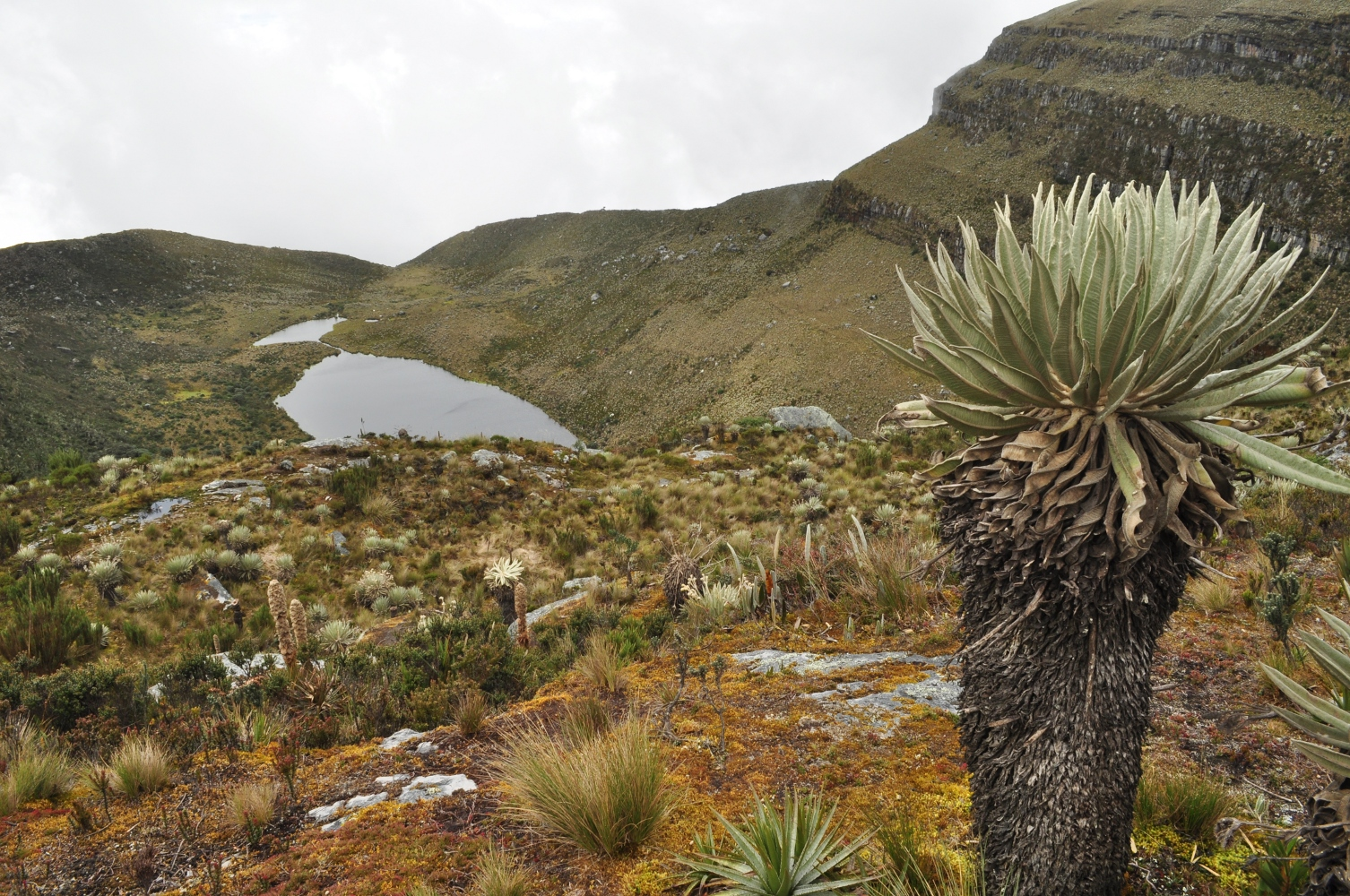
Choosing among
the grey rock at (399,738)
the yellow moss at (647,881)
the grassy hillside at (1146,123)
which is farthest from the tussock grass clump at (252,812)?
the grassy hillside at (1146,123)

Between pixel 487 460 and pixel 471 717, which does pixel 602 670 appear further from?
pixel 487 460

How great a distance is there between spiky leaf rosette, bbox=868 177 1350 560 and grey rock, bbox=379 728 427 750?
3760 millimetres

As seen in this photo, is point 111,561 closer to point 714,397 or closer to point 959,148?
point 714,397

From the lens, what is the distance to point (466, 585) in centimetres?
1105

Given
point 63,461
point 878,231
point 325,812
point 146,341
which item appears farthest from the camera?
point 146,341

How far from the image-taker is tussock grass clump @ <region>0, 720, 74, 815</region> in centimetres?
340

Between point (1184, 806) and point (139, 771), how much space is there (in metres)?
5.03

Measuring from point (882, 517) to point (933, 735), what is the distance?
804 centimetres

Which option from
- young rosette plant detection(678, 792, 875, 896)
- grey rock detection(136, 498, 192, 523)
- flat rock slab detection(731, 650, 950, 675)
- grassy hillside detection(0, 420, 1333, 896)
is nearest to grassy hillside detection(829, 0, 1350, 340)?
grassy hillside detection(0, 420, 1333, 896)

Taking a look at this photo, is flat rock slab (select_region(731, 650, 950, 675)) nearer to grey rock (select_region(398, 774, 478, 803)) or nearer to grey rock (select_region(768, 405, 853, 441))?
grey rock (select_region(398, 774, 478, 803))

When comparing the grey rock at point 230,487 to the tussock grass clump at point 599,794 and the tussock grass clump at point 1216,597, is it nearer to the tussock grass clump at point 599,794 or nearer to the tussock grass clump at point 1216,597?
the tussock grass clump at point 599,794

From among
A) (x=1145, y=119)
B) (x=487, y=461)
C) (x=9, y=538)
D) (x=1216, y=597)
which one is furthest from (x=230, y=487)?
(x=1145, y=119)

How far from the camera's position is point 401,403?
6391 cm

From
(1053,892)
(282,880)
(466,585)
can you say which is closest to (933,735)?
(1053,892)
